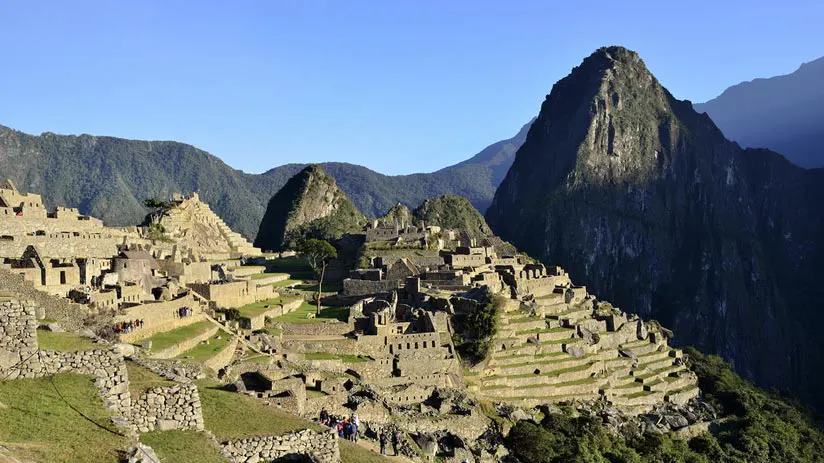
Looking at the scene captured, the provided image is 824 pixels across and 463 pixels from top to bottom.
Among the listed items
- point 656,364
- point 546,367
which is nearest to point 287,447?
point 546,367

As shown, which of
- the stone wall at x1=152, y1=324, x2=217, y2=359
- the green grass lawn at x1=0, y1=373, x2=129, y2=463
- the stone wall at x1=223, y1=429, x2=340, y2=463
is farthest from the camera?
the stone wall at x1=152, y1=324, x2=217, y2=359

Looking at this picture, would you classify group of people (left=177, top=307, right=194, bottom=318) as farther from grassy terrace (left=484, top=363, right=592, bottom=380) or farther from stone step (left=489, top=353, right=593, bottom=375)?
stone step (left=489, top=353, right=593, bottom=375)

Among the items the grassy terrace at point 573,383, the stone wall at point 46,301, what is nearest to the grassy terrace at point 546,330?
the grassy terrace at point 573,383

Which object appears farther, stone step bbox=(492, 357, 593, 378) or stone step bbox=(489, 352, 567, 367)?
stone step bbox=(492, 357, 593, 378)

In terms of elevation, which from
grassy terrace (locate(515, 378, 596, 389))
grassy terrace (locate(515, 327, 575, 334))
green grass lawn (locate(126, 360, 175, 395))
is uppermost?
green grass lawn (locate(126, 360, 175, 395))

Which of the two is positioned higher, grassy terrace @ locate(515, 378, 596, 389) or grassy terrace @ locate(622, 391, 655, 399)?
grassy terrace @ locate(515, 378, 596, 389)

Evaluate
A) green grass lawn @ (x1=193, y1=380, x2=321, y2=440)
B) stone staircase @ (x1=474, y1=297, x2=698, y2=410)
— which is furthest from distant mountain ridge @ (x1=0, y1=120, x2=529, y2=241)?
green grass lawn @ (x1=193, y1=380, x2=321, y2=440)

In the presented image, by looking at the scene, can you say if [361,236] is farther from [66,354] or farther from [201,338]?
[66,354]
